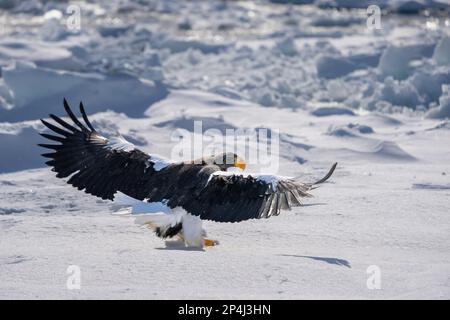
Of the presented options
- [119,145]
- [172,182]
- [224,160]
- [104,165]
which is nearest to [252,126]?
[224,160]

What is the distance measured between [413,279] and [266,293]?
0.70 m

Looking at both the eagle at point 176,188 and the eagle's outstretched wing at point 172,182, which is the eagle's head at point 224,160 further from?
the eagle's outstretched wing at point 172,182

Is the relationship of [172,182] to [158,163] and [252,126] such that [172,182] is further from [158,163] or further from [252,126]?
[252,126]

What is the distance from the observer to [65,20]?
50.4 ft

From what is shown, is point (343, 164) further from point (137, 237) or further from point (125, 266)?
point (125, 266)

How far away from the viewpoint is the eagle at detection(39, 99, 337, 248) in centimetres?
479

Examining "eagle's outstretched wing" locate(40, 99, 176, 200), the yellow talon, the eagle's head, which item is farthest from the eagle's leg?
the eagle's head

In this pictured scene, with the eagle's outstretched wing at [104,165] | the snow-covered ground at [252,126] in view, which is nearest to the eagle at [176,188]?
the eagle's outstretched wing at [104,165]

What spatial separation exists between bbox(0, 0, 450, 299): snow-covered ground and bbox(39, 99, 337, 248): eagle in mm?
175

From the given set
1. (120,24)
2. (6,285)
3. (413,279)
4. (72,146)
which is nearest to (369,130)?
(72,146)

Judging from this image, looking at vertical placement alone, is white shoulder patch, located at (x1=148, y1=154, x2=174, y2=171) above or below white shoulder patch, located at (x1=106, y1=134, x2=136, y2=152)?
below

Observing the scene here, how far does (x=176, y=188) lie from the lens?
4.90 m

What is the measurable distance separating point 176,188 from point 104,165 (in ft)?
1.77

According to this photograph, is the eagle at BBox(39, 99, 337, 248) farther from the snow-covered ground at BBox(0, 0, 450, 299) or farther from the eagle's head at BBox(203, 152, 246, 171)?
the snow-covered ground at BBox(0, 0, 450, 299)
